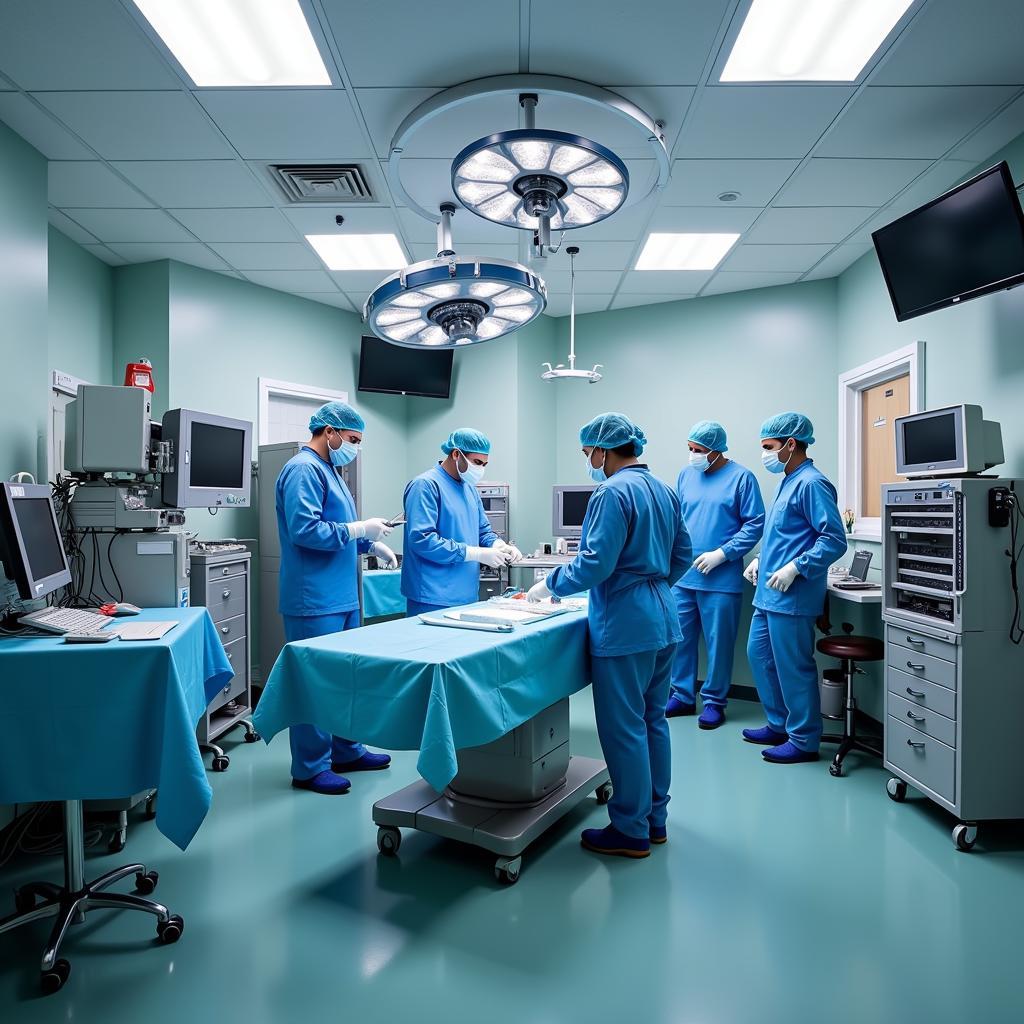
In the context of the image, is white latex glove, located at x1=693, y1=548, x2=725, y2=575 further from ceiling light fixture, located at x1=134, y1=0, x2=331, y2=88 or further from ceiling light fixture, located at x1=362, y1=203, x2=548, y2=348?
ceiling light fixture, located at x1=134, y1=0, x2=331, y2=88

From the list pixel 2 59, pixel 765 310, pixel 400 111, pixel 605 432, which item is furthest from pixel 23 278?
pixel 765 310

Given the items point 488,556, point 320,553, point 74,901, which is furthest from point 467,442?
point 74,901

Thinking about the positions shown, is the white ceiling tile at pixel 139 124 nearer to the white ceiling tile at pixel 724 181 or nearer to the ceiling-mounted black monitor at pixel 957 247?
the white ceiling tile at pixel 724 181

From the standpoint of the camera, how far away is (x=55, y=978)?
188cm

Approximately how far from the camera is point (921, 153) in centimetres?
324

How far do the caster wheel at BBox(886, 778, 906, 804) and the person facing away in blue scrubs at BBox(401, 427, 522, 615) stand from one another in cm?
208

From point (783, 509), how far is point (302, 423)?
3.73 m

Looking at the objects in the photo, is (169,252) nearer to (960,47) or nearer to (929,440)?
(960,47)

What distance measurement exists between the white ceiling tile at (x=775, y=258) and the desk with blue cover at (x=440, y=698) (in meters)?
2.92

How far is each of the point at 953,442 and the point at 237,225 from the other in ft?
12.6

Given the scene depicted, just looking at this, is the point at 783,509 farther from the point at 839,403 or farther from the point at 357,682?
the point at 357,682

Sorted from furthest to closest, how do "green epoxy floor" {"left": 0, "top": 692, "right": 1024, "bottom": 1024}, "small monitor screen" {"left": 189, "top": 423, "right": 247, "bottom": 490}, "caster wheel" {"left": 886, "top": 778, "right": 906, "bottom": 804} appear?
"small monitor screen" {"left": 189, "top": 423, "right": 247, "bottom": 490}, "caster wheel" {"left": 886, "top": 778, "right": 906, "bottom": 804}, "green epoxy floor" {"left": 0, "top": 692, "right": 1024, "bottom": 1024}

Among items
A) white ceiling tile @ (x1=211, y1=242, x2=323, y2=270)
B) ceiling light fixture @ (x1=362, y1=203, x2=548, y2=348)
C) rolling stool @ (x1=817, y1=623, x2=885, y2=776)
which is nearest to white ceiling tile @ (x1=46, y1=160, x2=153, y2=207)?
white ceiling tile @ (x1=211, y1=242, x2=323, y2=270)

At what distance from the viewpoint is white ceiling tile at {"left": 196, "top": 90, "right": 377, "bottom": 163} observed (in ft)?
9.15
